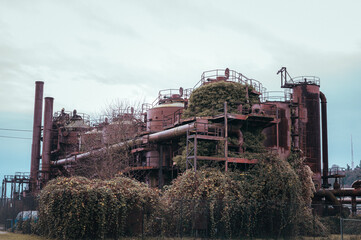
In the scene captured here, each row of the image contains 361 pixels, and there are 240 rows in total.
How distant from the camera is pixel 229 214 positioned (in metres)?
27.0

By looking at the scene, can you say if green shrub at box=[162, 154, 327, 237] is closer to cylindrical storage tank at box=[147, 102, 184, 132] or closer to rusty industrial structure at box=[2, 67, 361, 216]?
rusty industrial structure at box=[2, 67, 361, 216]

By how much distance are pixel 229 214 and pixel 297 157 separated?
13.3 meters

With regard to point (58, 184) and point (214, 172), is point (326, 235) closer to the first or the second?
point (214, 172)

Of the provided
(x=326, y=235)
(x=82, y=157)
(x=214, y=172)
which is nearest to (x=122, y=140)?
(x=82, y=157)

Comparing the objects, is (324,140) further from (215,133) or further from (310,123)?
(215,133)

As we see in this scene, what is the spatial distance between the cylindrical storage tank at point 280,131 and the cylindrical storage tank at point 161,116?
8.76 metres

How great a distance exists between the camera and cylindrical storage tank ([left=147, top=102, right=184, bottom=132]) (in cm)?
4141

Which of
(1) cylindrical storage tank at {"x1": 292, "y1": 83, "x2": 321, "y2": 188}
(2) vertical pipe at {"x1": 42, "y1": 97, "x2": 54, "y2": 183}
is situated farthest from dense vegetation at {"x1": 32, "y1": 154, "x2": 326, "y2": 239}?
(2) vertical pipe at {"x1": 42, "y1": 97, "x2": 54, "y2": 183}

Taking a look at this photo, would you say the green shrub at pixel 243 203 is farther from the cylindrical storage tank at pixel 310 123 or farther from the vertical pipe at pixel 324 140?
the vertical pipe at pixel 324 140

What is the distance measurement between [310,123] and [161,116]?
48.5ft

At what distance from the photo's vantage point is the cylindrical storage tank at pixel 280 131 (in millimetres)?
36969

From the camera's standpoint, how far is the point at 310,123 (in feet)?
143

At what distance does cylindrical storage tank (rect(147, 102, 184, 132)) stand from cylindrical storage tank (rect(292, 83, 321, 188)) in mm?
11870

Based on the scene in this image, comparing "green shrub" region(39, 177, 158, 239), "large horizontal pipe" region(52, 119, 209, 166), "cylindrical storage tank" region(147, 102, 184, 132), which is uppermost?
"cylindrical storage tank" region(147, 102, 184, 132)
